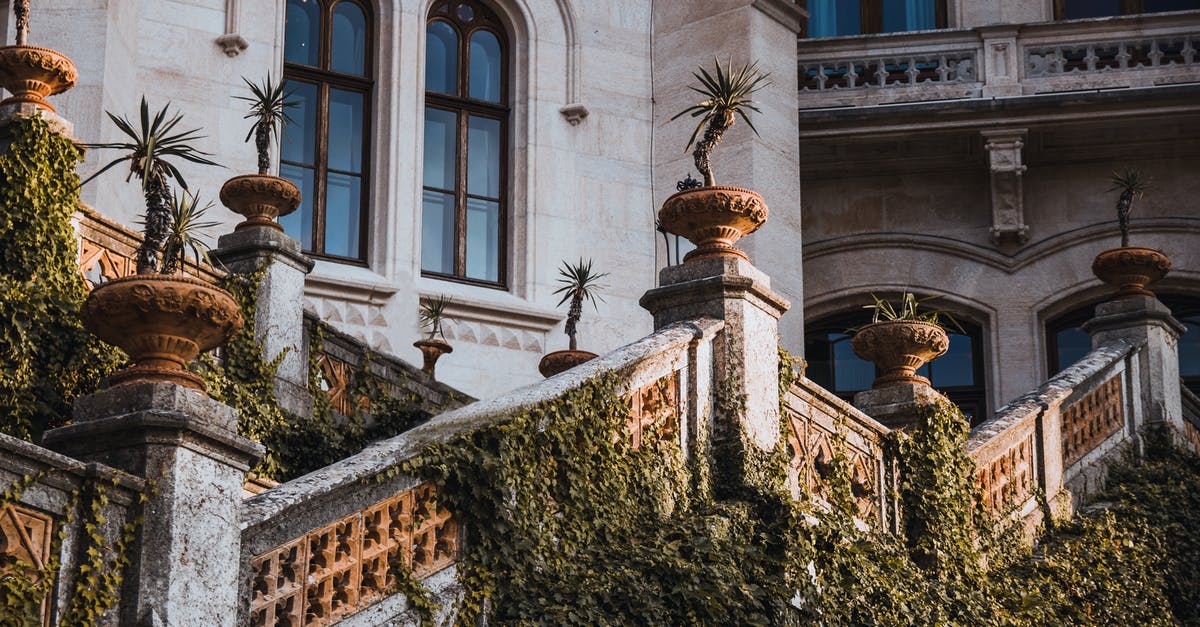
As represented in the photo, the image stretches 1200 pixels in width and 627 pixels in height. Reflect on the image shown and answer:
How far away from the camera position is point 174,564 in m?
6.96

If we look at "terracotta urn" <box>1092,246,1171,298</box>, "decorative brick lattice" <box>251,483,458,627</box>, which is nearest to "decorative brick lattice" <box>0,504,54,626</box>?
"decorative brick lattice" <box>251,483,458,627</box>

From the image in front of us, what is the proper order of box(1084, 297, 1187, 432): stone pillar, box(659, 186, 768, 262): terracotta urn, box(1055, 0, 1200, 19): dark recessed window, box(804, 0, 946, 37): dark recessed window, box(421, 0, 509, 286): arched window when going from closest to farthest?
box(659, 186, 768, 262): terracotta urn → box(1084, 297, 1187, 432): stone pillar → box(421, 0, 509, 286): arched window → box(1055, 0, 1200, 19): dark recessed window → box(804, 0, 946, 37): dark recessed window

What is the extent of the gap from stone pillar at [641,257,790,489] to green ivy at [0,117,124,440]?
3.15 m

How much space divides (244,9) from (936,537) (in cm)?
861

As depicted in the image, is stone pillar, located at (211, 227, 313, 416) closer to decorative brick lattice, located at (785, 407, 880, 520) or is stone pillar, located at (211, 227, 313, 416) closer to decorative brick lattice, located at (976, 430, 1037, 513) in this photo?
decorative brick lattice, located at (785, 407, 880, 520)

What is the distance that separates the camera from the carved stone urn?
11.8 meters

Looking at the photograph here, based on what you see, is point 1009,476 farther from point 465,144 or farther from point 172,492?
point 465,144

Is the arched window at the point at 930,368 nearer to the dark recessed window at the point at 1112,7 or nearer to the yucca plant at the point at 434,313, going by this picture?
the dark recessed window at the point at 1112,7

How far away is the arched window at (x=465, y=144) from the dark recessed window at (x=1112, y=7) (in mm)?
6131

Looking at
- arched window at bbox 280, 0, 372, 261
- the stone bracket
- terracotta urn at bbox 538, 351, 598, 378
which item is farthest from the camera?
the stone bracket

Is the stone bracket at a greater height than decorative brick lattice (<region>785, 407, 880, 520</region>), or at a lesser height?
greater

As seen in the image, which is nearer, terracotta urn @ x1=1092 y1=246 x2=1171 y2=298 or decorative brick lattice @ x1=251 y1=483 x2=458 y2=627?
decorative brick lattice @ x1=251 y1=483 x2=458 y2=627

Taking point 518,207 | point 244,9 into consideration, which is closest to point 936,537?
point 518,207

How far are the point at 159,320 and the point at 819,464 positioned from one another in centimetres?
455
